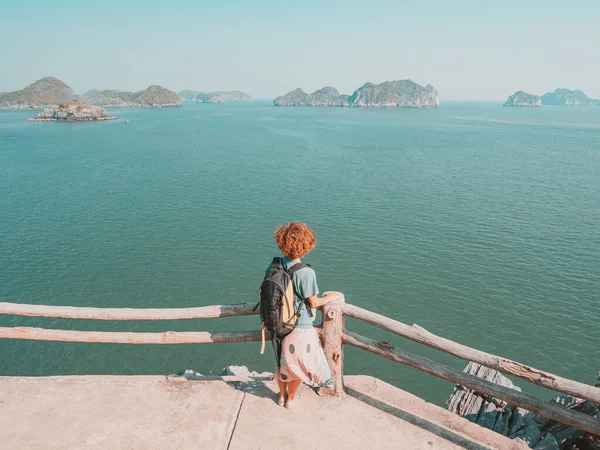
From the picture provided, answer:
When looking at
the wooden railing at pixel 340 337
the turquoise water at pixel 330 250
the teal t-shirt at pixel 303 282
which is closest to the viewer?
the wooden railing at pixel 340 337

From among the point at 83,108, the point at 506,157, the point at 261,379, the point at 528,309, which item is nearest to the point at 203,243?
the point at 528,309

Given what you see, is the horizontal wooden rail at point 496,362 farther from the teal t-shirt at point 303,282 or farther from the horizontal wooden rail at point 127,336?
the horizontal wooden rail at point 127,336

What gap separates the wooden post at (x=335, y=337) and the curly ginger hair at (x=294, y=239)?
0.94 metres

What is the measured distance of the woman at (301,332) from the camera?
5.34 metres

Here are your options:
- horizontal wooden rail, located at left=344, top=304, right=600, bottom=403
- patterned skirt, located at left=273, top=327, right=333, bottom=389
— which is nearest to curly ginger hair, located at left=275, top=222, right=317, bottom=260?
patterned skirt, located at left=273, top=327, right=333, bottom=389

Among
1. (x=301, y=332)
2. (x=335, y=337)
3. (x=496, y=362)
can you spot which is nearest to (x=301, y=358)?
(x=301, y=332)

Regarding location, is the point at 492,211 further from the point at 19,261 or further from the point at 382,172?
the point at 19,261

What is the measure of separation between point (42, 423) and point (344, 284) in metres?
23.4

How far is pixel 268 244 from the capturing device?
34.6 metres

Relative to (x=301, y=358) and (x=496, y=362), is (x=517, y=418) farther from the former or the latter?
(x=301, y=358)

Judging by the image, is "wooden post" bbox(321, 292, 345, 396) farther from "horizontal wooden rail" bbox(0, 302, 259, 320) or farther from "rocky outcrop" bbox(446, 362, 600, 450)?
"rocky outcrop" bbox(446, 362, 600, 450)

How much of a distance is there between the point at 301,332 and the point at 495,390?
8.83 ft

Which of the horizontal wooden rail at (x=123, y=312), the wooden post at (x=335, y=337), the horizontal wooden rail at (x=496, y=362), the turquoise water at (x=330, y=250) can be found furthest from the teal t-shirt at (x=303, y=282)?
the turquoise water at (x=330, y=250)

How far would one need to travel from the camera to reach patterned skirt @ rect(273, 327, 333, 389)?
559 centimetres
